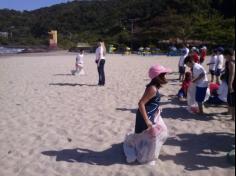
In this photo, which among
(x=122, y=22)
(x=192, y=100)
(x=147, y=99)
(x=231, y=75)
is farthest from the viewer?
(x=122, y=22)

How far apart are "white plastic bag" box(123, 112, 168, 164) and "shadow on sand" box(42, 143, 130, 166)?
19 cm

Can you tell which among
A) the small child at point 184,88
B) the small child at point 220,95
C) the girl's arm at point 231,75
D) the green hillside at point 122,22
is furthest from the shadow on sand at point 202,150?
the green hillside at point 122,22

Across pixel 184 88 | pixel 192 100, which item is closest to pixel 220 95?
pixel 192 100

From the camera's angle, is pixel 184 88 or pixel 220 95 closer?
pixel 220 95

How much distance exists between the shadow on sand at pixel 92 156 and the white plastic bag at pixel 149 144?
188 millimetres

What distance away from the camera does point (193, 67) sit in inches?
302

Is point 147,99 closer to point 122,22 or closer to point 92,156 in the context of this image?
point 92,156

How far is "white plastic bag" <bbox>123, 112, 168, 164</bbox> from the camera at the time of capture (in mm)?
5117

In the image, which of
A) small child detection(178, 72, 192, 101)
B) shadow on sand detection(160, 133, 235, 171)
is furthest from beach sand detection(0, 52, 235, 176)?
small child detection(178, 72, 192, 101)

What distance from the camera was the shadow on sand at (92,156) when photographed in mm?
5418

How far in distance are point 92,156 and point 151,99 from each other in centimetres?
124

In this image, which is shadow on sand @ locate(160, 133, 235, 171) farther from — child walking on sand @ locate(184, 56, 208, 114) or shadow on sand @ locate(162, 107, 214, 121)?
child walking on sand @ locate(184, 56, 208, 114)

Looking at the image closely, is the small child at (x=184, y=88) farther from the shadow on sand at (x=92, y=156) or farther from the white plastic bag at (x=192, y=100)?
the shadow on sand at (x=92, y=156)

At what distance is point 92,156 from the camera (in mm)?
5652
